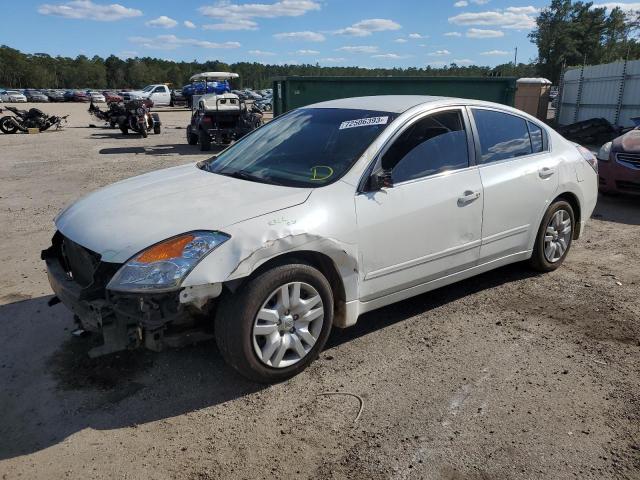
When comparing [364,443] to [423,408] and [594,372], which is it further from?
[594,372]

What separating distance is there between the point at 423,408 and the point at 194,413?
131cm

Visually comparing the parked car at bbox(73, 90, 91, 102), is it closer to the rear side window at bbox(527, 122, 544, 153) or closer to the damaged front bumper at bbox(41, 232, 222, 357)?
the rear side window at bbox(527, 122, 544, 153)

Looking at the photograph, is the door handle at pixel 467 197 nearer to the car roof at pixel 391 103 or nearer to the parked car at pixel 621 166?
the car roof at pixel 391 103

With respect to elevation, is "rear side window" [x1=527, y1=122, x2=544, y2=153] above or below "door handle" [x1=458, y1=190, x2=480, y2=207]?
above

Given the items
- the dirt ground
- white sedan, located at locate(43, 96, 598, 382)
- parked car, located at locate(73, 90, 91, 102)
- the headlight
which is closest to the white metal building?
white sedan, located at locate(43, 96, 598, 382)

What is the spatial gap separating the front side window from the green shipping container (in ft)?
19.7

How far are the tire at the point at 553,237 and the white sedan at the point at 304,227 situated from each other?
0.17 ft

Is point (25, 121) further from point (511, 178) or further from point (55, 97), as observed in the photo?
point (55, 97)

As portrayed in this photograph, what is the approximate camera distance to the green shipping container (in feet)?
31.5

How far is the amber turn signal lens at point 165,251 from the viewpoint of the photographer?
283 cm

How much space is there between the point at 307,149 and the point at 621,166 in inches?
251

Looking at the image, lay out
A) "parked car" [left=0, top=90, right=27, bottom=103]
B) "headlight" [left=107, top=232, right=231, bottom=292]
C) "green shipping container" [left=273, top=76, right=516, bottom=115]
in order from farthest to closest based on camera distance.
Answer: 1. "parked car" [left=0, top=90, right=27, bottom=103]
2. "green shipping container" [left=273, top=76, right=516, bottom=115]
3. "headlight" [left=107, top=232, right=231, bottom=292]

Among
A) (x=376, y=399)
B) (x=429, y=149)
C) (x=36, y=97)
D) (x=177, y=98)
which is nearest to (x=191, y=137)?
(x=429, y=149)

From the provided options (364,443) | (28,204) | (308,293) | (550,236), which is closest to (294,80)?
(28,204)
